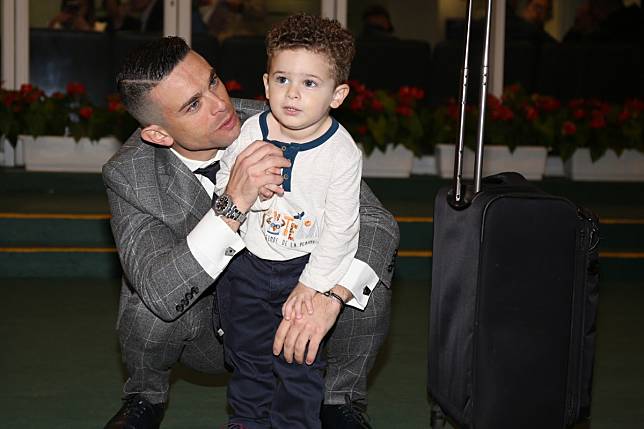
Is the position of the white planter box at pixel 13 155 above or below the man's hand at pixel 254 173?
below

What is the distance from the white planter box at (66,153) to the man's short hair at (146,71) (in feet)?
11.5

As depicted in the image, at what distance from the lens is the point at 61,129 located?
573 centimetres

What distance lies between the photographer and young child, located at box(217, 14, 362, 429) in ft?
6.72

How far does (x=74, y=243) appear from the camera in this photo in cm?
466

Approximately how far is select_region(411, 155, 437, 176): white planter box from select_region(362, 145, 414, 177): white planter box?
0.77ft

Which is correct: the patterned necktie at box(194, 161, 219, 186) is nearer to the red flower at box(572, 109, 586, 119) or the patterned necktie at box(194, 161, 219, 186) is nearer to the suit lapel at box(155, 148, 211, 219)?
the suit lapel at box(155, 148, 211, 219)

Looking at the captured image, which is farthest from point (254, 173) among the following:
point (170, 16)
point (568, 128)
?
point (170, 16)

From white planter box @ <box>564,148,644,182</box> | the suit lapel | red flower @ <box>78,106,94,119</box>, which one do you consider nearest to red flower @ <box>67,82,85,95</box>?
red flower @ <box>78,106,94,119</box>

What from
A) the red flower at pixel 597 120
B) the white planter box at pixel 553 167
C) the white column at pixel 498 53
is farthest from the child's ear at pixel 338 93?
the white column at pixel 498 53

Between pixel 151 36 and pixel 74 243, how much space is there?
2.16m

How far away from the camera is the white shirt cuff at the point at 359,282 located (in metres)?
2.22

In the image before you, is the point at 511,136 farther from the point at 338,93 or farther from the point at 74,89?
the point at 338,93

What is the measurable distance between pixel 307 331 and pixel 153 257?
0.40 metres

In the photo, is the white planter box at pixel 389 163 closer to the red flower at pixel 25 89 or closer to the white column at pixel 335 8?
the white column at pixel 335 8
